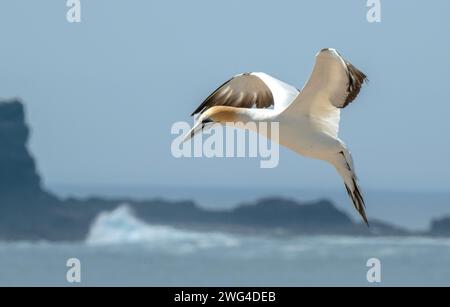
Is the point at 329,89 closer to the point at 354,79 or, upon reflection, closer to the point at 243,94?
the point at 354,79

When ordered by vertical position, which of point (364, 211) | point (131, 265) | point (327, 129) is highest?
point (327, 129)

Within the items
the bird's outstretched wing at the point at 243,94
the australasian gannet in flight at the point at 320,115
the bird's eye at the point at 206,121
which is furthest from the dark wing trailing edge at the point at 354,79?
the bird's outstretched wing at the point at 243,94

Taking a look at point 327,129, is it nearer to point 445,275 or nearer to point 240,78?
point 240,78

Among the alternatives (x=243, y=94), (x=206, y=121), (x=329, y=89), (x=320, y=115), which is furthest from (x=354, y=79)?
(x=243, y=94)

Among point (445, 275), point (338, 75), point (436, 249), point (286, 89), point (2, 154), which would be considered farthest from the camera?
point (2, 154)

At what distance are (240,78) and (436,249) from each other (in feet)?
146

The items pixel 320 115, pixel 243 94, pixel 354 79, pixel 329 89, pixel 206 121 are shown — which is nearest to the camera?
pixel 354 79

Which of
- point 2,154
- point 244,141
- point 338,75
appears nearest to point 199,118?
point 244,141

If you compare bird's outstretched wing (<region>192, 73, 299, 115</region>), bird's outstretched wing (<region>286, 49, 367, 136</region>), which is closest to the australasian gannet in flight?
bird's outstretched wing (<region>286, 49, 367, 136</region>)

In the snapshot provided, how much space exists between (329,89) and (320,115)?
336mm

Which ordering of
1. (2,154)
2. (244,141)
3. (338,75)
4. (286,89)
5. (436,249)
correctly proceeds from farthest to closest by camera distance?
(2,154) < (436,249) < (286,89) < (244,141) < (338,75)

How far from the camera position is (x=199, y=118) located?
11281mm

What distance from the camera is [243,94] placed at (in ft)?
39.7

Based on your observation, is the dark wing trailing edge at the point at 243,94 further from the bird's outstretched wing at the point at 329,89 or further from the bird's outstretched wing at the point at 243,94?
the bird's outstretched wing at the point at 329,89
